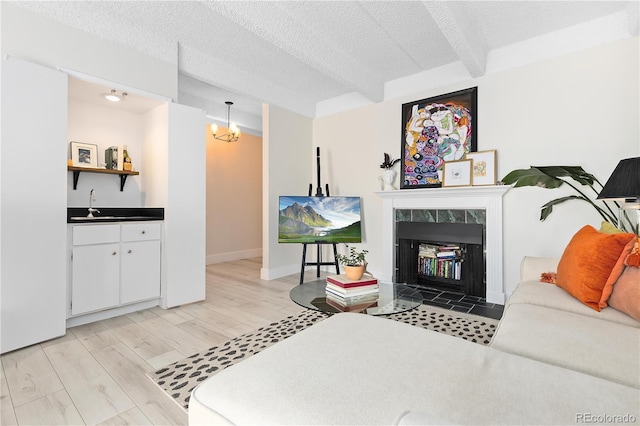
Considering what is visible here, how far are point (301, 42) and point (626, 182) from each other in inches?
105

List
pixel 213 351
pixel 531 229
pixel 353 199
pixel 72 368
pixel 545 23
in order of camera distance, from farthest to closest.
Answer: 1. pixel 353 199
2. pixel 531 229
3. pixel 545 23
4. pixel 213 351
5. pixel 72 368

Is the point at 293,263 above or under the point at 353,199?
under

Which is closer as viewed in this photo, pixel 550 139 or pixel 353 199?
pixel 550 139

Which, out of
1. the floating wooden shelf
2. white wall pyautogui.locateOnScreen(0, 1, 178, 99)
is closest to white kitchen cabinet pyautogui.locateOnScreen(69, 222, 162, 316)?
the floating wooden shelf

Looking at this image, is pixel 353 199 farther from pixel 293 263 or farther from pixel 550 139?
pixel 550 139

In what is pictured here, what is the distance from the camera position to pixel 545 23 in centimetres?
293

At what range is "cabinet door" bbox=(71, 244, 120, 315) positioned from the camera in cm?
260

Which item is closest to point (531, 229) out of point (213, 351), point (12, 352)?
point (213, 351)

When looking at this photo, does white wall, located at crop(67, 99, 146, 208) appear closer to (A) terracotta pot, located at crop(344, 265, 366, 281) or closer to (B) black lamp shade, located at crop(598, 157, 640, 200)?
(A) terracotta pot, located at crop(344, 265, 366, 281)

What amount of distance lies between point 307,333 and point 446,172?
2962 mm

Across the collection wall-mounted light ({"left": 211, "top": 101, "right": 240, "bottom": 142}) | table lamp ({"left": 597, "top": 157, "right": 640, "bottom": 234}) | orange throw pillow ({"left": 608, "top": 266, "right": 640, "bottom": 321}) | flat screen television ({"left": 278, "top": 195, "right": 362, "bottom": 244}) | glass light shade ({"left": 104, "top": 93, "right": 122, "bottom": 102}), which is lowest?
orange throw pillow ({"left": 608, "top": 266, "right": 640, "bottom": 321})

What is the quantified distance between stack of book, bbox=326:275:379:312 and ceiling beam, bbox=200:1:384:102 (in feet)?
7.01

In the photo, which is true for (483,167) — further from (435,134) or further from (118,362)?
(118,362)

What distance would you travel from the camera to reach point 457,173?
358 centimetres
